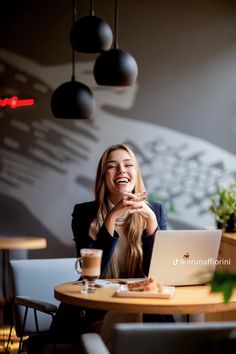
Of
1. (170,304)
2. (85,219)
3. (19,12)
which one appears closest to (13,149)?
(19,12)

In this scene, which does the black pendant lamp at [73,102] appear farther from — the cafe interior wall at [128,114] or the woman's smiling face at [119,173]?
the cafe interior wall at [128,114]

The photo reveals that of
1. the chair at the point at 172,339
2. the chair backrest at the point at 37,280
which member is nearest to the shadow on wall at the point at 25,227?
the chair backrest at the point at 37,280

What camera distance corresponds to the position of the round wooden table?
10.00ft

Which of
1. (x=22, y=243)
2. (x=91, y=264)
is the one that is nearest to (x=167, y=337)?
(x=91, y=264)

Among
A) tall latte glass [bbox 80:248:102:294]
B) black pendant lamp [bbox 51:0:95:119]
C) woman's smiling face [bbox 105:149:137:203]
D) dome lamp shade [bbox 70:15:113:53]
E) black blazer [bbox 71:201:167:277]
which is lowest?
tall latte glass [bbox 80:248:102:294]

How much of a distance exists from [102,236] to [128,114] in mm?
3423

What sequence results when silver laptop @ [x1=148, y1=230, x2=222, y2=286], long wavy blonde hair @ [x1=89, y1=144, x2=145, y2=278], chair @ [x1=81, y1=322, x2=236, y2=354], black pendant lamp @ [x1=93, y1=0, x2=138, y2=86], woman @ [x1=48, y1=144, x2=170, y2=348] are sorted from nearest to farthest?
chair @ [x1=81, y1=322, x2=236, y2=354] < silver laptop @ [x1=148, y1=230, x2=222, y2=286] < black pendant lamp @ [x1=93, y1=0, x2=138, y2=86] < woman @ [x1=48, y1=144, x2=170, y2=348] < long wavy blonde hair @ [x1=89, y1=144, x2=145, y2=278]

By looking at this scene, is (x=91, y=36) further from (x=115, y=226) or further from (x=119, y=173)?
(x=115, y=226)

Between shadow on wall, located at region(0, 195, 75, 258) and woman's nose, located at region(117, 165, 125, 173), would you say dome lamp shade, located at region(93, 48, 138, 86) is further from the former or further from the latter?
shadow on wall, located at region(0, 195, 75, 258)

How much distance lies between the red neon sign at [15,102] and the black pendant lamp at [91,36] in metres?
3.28

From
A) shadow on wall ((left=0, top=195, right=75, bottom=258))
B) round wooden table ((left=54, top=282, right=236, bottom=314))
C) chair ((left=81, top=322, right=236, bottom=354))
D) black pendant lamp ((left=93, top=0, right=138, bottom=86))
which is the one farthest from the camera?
shadow on wall ((left=0, top=195, right=75, bottom=258))

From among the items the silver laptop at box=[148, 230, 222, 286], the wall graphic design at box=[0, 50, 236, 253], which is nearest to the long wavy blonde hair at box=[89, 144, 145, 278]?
the silver laptop at box=[148, 230, 222, 286]

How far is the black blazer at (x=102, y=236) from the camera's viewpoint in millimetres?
3680

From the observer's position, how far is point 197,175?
7.09 meters
